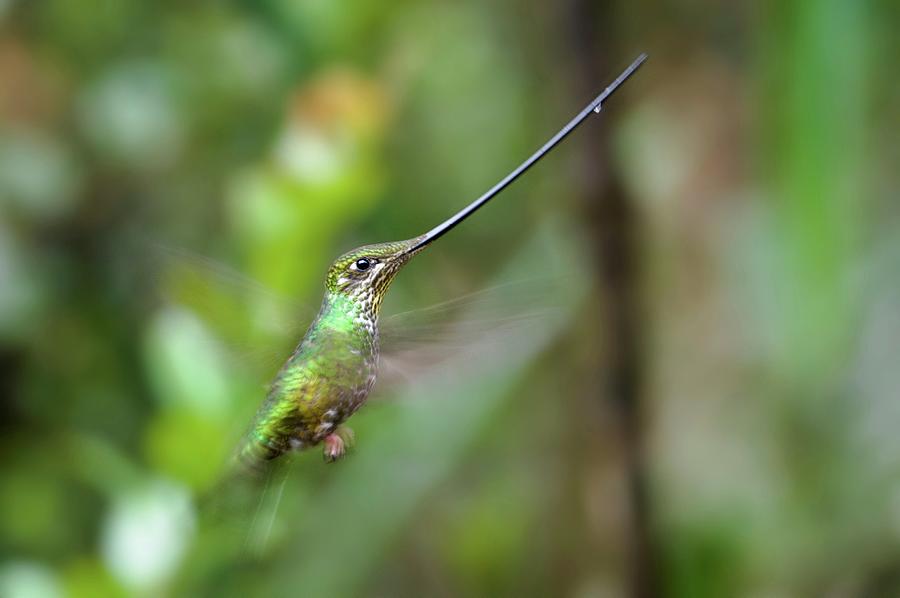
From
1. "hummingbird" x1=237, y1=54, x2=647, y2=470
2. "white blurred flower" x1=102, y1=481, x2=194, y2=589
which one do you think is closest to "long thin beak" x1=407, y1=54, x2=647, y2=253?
"hummingbird" x1=237, y1=54, x2=647, y2=470

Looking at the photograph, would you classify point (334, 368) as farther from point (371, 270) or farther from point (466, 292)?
point (466, 292)

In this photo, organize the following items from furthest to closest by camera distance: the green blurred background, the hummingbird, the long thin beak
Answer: the green blurred background < the hummingbird < the long thin beak

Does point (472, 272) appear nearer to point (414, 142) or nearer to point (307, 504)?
point (414, 142)

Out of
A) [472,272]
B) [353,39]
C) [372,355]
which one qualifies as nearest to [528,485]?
[472,272]

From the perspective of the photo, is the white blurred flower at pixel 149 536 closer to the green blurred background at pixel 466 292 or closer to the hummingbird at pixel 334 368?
the green blurred background at pixel 466 292

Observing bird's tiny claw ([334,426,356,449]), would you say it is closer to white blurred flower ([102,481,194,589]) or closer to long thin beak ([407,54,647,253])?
long thin beak ([407,54,647,253])

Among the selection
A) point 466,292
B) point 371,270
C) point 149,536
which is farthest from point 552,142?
point 466,292

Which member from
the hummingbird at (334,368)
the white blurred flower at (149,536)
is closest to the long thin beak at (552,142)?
the hummingbird at (334,368)

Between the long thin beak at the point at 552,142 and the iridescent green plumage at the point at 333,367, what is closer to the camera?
→ the long thin beak at the point at 552,142
